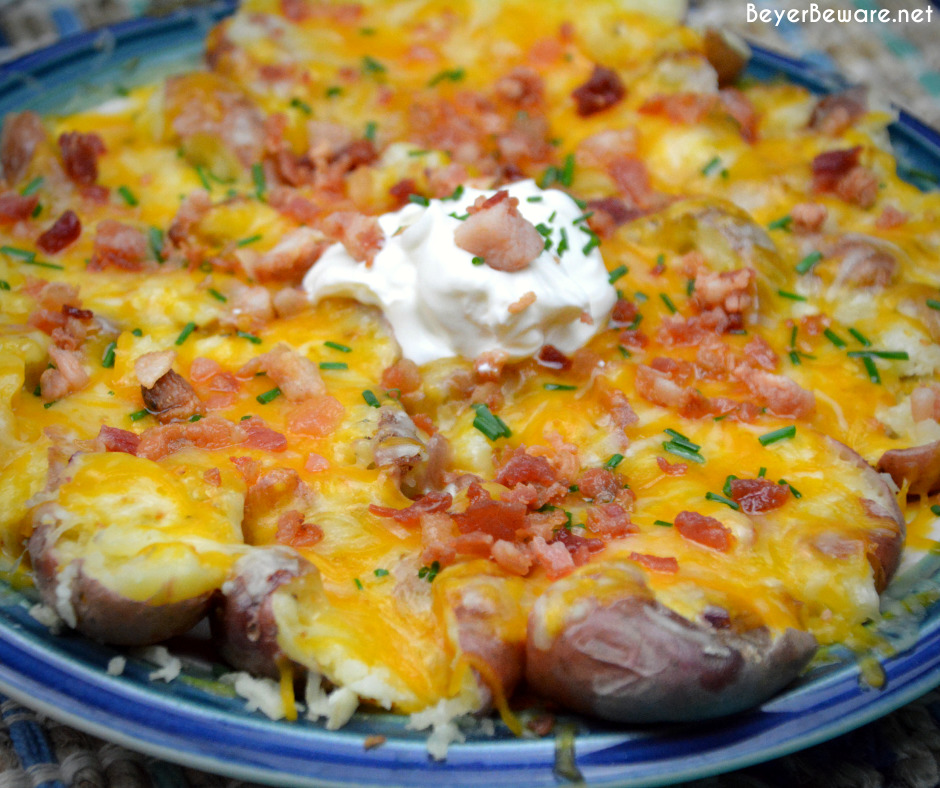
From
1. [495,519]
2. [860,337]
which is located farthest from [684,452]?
[860,337]

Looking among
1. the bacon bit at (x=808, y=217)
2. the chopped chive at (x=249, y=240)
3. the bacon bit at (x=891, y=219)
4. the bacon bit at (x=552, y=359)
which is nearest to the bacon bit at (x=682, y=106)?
the bacon bit at (x=808, y=217)

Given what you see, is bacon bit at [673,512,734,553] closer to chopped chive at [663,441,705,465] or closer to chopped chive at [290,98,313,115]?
chopped chive at [663,441,705,465]

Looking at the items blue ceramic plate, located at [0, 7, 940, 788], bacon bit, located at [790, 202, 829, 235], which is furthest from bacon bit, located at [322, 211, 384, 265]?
bacon bit, located at [790, 202, 829, 235]

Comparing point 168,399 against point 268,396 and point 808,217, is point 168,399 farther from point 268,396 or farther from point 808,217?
point 808,217

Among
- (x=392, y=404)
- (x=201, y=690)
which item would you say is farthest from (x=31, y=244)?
(x=201, y=690)

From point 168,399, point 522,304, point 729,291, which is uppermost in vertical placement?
point 168,399
